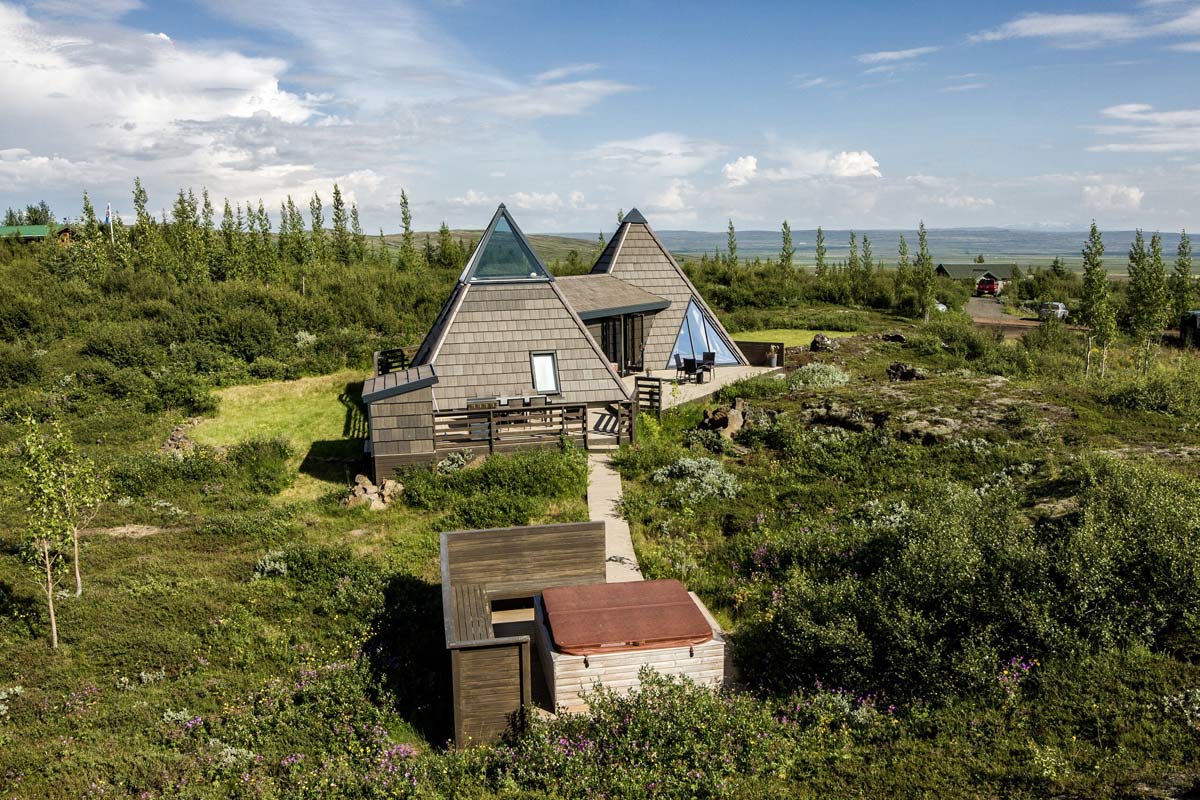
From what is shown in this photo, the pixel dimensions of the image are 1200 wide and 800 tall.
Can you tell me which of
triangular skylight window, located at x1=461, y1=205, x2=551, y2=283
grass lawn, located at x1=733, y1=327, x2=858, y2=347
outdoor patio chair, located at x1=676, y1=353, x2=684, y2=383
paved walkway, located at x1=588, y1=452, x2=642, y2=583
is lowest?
paved walkway, located at x1=588, y1=452, x2=642, y2=583

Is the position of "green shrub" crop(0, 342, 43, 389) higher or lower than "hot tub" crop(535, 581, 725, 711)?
higher

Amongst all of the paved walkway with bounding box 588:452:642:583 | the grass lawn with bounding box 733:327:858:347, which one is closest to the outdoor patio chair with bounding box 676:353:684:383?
the paved walkway with bounding box 588:452:642:583

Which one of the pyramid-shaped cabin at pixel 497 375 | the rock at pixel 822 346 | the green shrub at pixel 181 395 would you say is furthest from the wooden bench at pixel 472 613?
the rock at pixel 822 346

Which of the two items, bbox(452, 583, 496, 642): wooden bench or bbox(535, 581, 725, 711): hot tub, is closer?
bbox(535, 581, 725, 711): hot tub

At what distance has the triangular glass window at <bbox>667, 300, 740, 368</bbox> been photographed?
2880 cm

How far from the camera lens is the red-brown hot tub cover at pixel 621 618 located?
387 inches

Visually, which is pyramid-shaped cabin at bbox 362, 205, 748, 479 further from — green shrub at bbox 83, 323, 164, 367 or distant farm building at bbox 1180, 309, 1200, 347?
distant farm building at bbox 1180, 309, 1200, 347

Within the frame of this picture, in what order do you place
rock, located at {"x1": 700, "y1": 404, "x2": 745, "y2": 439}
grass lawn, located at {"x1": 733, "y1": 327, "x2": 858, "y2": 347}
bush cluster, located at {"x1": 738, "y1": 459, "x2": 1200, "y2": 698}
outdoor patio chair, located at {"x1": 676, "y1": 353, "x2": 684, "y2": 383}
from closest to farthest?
1. bush cluster, located at {"x1": 738, "y1": 459, "x2": 1200, "y2": 698}
2. rock, located at {"x1": 700, "y1": 404, "x2": 745, "y2": 439}
3. outdoor patio chair, located at {"x1": 676, "y1": 353, "x2": 684, "y2": 383}
4. grass lawn, located at {"x1": 733, "y1": 327, "x2": 858, "y2": 347}

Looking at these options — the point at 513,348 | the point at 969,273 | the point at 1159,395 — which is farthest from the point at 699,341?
the point at 969,273

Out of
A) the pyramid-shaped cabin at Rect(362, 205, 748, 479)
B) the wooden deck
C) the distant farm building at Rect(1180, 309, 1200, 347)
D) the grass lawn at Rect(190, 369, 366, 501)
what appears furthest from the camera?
the distant farm building at Rect(1180, 309, 1200, 347)

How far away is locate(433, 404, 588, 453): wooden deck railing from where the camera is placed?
65.5ft

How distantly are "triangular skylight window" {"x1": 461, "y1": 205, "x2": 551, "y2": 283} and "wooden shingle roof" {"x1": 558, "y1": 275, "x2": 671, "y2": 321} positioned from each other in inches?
117

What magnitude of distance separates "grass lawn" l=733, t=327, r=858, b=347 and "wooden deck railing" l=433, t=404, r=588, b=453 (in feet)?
61.3

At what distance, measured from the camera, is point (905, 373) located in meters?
27.1
